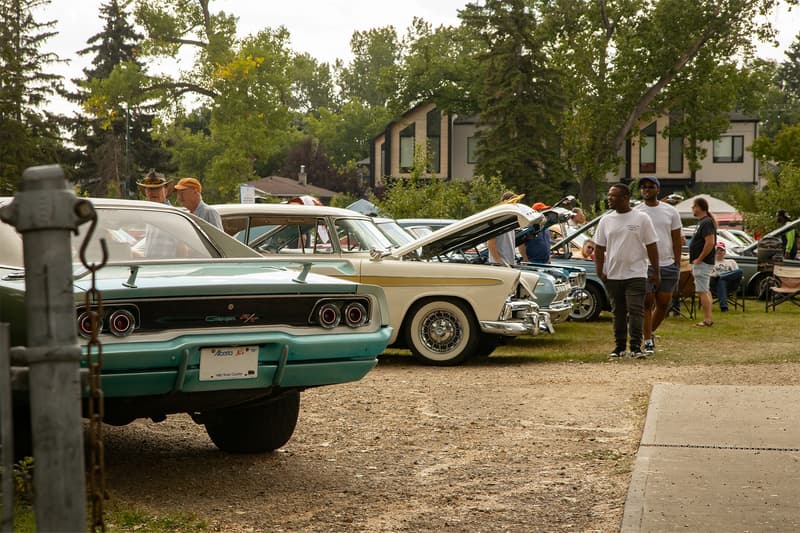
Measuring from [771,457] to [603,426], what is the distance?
1646 mm

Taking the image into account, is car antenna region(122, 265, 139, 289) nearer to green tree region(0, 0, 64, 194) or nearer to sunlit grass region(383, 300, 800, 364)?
sunlit grass region(383, 300, 800, 364)

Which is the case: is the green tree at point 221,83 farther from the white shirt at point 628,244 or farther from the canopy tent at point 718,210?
the white shirt at point 628,244

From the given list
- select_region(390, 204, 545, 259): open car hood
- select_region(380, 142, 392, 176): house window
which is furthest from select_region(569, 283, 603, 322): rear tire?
select_region(380, 142, 392, 176): house window

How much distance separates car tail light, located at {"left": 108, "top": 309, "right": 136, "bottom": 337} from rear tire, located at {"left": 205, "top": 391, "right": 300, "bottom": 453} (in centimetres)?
144

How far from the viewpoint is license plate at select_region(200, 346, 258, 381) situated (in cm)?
586

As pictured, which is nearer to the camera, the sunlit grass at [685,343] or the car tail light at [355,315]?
the car tail light at [355,315]

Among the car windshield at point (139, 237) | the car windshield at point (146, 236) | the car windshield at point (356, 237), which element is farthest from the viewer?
the car windshield at point (356, 237)

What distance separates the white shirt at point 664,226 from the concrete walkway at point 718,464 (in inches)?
173

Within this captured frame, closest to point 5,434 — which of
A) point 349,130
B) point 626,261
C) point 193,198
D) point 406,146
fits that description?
point 193,198

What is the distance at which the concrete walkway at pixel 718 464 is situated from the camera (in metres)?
5.44

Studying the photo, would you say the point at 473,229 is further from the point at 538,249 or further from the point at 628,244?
the point at 538,249

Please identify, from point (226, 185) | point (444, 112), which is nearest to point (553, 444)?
point (226, 185)

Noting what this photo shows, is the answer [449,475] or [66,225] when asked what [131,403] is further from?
[66,225]

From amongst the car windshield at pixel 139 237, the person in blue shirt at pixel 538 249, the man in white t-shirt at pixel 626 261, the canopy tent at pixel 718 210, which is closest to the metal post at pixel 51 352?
the car windshield at pixel 139 237
